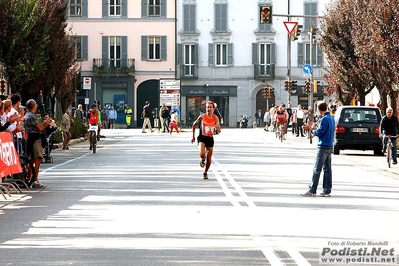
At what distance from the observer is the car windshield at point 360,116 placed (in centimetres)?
3553

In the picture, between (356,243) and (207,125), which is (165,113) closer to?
(207,125)

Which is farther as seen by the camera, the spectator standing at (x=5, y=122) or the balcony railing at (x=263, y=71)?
the balcony railing at (x=263, y=71)

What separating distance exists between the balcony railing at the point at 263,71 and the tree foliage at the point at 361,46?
22.9 m

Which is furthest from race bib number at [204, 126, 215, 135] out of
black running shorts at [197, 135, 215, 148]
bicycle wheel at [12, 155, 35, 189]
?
bicycle wheel at [12, 155, 35, 189]

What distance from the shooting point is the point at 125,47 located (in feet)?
259

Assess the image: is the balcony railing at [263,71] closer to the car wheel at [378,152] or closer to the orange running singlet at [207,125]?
the car wheel at [378,152]

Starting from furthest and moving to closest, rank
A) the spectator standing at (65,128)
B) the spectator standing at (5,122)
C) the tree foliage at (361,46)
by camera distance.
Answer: the spectator standing at (65,128) → the tree foliage at (361,46) → the spectator standing at (5,122)

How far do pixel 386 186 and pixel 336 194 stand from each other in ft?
8.69

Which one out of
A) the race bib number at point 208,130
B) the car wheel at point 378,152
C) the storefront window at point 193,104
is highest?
the storefront window at point 193,104

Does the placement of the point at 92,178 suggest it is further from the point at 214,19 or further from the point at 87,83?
the point at 214,19

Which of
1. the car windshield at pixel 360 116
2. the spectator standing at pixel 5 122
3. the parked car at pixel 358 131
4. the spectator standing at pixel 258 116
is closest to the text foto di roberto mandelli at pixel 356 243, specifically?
the spectator standing at pixel 5 122

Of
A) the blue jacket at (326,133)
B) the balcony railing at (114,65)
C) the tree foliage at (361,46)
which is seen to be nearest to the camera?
the blue jacket at (326,133)

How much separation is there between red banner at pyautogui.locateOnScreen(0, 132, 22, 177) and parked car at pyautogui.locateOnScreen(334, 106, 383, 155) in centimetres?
1743

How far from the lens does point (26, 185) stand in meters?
20.4
